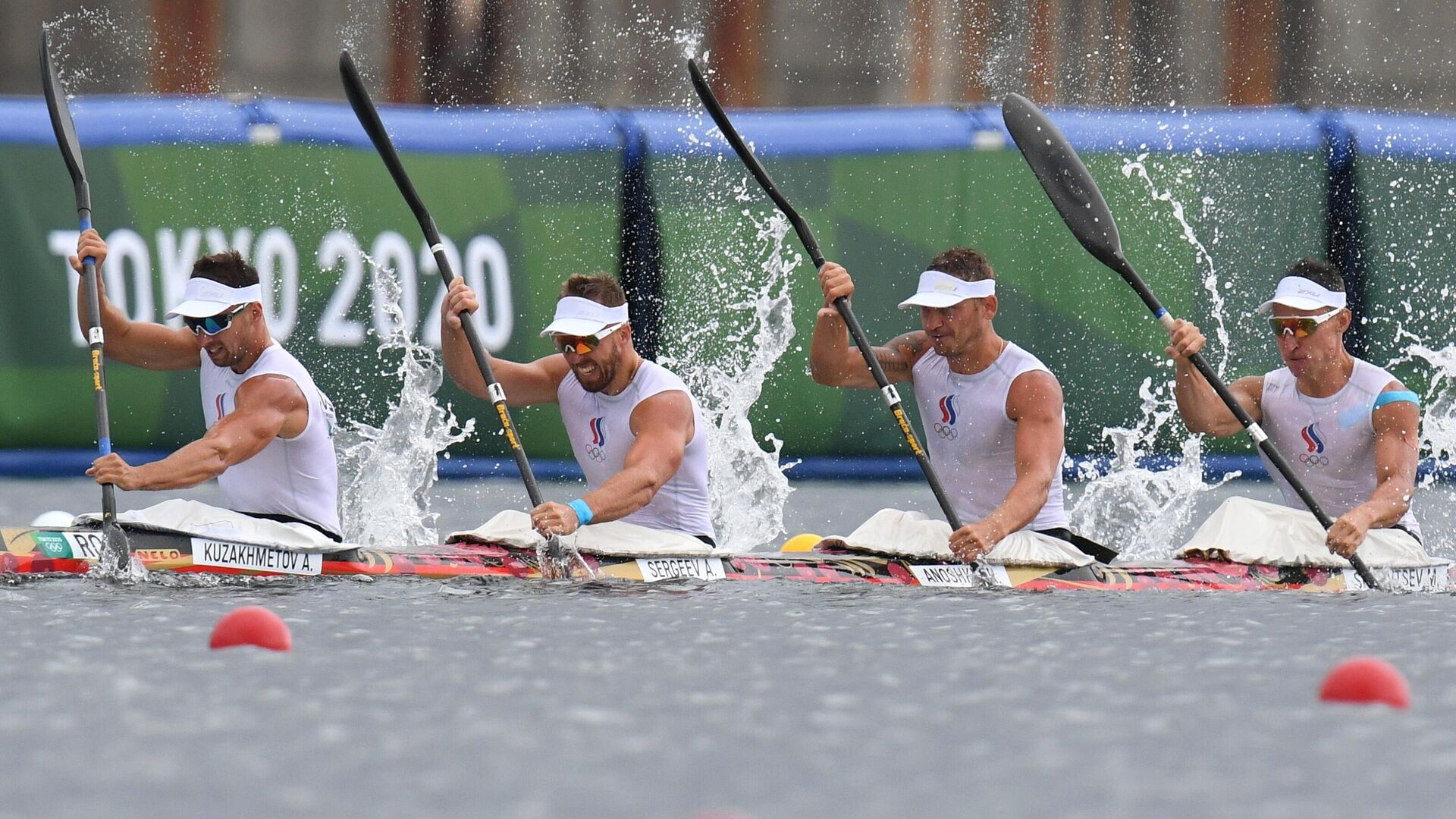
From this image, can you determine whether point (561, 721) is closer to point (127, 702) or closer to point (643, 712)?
point (643, 712)

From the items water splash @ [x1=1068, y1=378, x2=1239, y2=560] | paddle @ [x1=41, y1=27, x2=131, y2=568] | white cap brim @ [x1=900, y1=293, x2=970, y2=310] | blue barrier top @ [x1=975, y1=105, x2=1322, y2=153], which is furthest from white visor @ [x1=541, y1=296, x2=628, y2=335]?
blue barrier top @ [x1=975, y1=105, x2=1322, y2=153]

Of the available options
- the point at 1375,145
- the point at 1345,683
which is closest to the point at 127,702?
the point at 1345,683

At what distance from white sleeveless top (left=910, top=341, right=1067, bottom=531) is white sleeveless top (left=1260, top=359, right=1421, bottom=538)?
819mm

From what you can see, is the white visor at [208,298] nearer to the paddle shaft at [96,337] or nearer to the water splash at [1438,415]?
the paddle shaft at [96,337]

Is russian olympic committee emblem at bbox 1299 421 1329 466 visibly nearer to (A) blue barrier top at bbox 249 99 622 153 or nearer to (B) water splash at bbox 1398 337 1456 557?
(B) water splash at bbox 1398 337 1456 557

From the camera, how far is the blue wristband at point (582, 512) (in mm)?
6066

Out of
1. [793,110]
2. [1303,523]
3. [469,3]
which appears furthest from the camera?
[469,3]

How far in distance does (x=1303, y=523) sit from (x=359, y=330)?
509 centimetres

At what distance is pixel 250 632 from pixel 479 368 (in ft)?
6.98

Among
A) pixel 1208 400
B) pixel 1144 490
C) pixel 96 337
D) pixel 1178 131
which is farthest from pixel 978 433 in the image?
pixel 1178 131

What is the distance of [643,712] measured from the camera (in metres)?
4.14

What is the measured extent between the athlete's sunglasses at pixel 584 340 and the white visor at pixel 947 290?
957 mm

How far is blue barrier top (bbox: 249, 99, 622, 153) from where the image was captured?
10.0 metres

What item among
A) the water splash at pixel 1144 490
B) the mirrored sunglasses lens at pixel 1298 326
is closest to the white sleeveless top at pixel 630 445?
the mirrored sunglasses lens at pixel 1298 326
